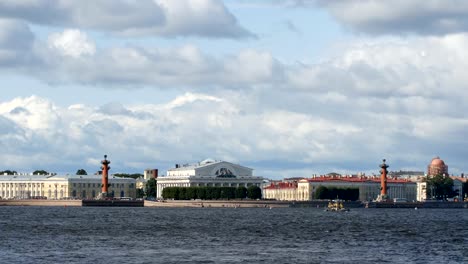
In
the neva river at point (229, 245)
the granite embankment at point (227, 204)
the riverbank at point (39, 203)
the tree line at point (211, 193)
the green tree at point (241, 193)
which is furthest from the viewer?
the green tree at point (241, 193)

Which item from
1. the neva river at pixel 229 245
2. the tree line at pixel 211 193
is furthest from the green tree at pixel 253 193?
the neva river at pixel 229 245

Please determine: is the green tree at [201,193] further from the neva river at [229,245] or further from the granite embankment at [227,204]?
the neva river at [229,245]

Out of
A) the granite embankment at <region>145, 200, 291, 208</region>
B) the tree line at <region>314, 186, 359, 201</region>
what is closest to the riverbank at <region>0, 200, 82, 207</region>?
the granite embankment at <region>145, 200, 291, 208</region>

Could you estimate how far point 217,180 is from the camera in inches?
7830

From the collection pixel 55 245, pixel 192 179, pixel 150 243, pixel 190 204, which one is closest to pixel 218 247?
A: pixel 150 243

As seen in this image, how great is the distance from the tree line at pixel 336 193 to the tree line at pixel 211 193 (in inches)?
524

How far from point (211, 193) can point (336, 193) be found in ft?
73.6

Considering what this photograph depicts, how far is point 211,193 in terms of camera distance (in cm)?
17438

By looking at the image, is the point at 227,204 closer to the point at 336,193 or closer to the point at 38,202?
the point at 336,193

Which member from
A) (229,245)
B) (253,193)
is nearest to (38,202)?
(253,193)

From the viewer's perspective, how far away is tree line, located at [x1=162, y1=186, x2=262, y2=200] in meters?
174

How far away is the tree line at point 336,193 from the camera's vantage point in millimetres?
185500

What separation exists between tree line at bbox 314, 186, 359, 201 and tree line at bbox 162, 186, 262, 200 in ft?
43.7

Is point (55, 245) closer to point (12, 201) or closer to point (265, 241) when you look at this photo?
point (265, 241)
